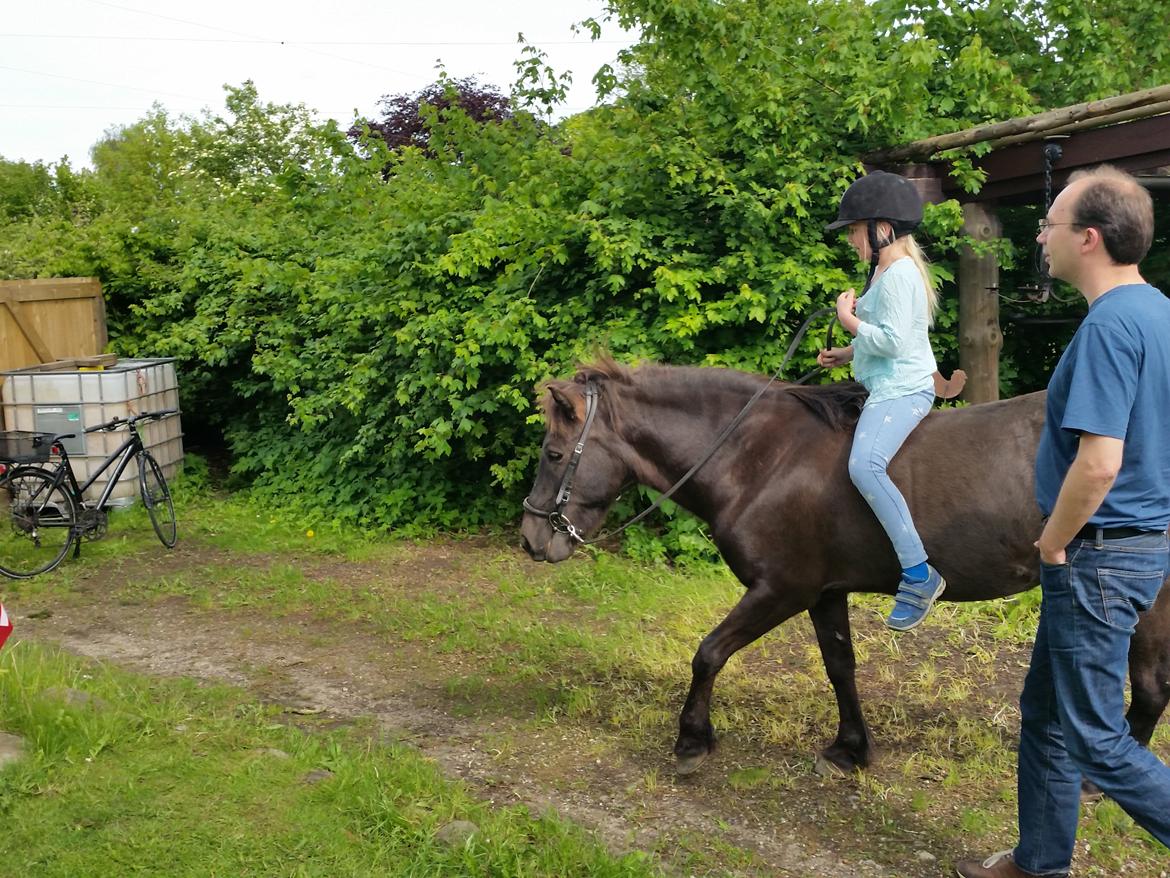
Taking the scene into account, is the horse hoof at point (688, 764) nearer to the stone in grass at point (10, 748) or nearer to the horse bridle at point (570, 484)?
the horse bridle at point (570, 484)

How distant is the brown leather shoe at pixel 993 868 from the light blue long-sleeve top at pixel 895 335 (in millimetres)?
1766

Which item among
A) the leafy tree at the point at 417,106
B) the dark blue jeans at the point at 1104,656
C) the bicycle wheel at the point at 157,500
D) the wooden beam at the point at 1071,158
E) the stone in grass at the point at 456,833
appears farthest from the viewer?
the leafy tree at the point at 417,106

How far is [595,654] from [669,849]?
2.27 metres

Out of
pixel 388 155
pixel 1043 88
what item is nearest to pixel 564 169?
pixel 388 155

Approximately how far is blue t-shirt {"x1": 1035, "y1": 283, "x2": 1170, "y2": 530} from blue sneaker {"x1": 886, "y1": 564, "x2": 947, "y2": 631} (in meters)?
1.22

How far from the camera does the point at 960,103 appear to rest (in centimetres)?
793

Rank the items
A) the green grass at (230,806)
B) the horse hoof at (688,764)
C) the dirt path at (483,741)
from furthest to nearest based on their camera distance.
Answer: the horse hoof at (688,764) < the dirt path at (483,741) < the green grass at (230,806)

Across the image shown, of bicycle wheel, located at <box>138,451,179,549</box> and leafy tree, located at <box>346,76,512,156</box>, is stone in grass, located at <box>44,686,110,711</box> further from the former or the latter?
leafy tree, located at <box>346,76,512,156</box>

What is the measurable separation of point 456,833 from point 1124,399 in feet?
8.89

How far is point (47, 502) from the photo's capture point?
8.83 meters

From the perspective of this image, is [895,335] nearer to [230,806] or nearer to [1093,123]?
[230,806]

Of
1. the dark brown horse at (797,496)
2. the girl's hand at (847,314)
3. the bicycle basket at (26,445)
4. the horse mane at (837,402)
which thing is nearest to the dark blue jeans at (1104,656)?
the dark brown horse at (797,496)

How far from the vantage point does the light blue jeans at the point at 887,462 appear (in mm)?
Result: 4112

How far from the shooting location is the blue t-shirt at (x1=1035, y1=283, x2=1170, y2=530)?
8.86 feet
